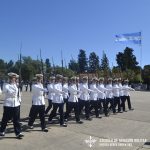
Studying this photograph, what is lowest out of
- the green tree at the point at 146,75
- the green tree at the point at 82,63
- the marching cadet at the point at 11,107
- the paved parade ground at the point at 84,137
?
the paved parade ground at the point at 84,137

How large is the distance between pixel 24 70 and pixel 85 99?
66.0m

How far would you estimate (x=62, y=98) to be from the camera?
12.6 m

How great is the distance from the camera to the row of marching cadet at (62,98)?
10.0 m

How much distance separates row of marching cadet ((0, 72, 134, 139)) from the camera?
10.0 metres

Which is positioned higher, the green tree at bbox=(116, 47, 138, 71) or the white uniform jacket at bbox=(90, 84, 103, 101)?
the green tree at bbox=(116, 47, 138, 71)

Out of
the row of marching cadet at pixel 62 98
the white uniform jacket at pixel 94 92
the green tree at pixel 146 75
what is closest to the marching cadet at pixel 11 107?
the row of marching cadet at pixel 62 98

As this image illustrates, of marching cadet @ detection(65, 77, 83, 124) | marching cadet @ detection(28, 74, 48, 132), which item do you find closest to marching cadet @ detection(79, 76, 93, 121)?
marching cadet @ detection(65, 77, 83, 124)

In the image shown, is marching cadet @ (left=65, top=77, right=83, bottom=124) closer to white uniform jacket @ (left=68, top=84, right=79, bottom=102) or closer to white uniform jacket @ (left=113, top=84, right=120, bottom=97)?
white uniform jacket @ (left=68, top=84, right=79, bottom=102)

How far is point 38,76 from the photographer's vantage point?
11273mm

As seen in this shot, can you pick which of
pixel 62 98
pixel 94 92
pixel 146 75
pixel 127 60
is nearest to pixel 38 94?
pixel 62 98

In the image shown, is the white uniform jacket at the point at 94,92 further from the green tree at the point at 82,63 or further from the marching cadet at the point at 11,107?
the green tree at the point at 82,63

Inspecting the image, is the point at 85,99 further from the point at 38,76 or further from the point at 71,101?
the point at 38,76

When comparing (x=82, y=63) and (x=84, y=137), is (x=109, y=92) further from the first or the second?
(x=82, y=63)

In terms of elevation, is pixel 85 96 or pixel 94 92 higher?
pixel 94 92
